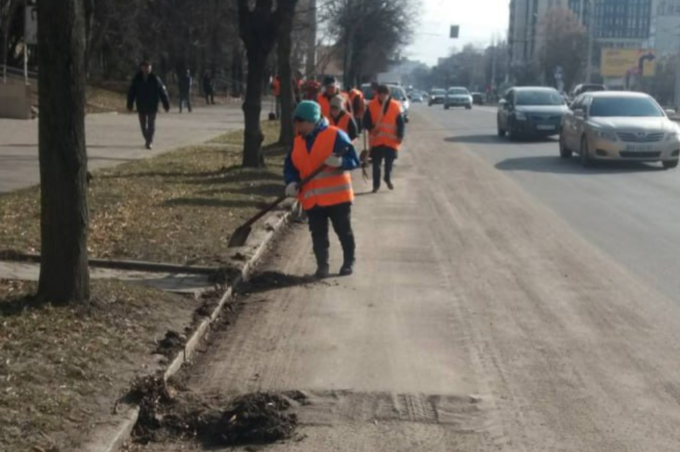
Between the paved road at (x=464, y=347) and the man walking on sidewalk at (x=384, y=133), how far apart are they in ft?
15.0

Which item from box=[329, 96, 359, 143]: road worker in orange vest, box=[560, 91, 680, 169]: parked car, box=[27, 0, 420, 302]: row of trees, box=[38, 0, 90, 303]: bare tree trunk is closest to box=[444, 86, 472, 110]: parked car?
box=[27, 0, 420, 302]: row of trees

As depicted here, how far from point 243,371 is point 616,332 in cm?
287

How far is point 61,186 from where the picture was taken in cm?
798

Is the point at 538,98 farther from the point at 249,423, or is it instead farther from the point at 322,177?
the point at 249,423

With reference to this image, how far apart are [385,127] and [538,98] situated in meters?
17.5

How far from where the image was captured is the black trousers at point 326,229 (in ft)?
35.8

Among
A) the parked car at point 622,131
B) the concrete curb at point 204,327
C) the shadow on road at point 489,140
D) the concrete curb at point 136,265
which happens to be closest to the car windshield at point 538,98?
the shadow on road at point 489,140

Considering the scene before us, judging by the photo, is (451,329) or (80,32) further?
(451,329)

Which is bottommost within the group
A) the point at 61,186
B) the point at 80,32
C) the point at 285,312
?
the point at 285,312

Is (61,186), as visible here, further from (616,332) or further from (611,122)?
(611,122)

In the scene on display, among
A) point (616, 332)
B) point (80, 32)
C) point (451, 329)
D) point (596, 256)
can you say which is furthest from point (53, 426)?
point (596, 256)

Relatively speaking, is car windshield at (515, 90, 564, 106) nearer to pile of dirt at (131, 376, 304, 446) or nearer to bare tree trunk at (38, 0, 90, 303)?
bare tree trunk at (38, 0, 90, 303)

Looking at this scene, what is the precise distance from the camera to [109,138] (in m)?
28.5

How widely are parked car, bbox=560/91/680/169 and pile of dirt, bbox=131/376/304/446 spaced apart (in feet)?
60.2
